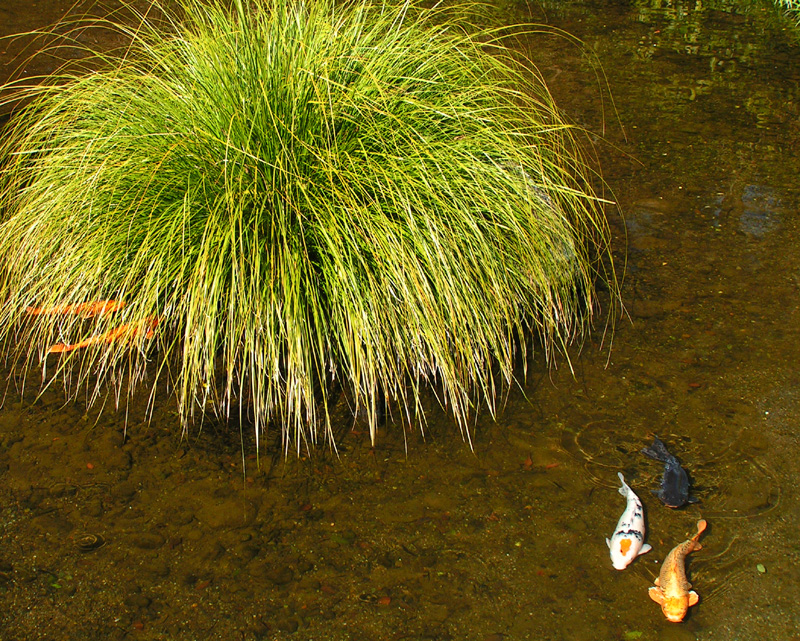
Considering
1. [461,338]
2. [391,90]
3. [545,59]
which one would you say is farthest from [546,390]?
[545,59]

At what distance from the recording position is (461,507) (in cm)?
257

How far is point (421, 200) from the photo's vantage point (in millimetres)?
2777

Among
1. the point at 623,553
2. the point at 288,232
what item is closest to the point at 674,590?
the point at 623,553

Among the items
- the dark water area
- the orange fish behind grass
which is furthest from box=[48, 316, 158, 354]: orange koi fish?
the dark water area

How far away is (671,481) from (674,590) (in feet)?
1.64

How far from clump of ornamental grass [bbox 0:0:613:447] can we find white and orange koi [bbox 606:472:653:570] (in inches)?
26.3

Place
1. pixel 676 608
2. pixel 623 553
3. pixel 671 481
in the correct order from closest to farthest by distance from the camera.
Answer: pixel 676 608
pixel 623 553
pixel 671 481

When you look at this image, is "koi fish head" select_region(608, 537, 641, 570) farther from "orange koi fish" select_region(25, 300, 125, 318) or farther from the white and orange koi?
"orange koi fish" select_region(25, 300, 125, 318)

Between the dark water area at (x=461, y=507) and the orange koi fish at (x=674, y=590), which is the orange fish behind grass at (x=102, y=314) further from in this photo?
the orange koi fish at (x=674, y=590)

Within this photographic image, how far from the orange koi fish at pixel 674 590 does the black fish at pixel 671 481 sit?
9.1 inches

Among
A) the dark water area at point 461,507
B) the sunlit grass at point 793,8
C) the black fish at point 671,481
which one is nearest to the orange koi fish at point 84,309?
the dark water area at point 461,507

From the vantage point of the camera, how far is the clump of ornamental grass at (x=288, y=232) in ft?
8.62

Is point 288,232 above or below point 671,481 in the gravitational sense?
above

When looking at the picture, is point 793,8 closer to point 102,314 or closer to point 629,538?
point 629,538
